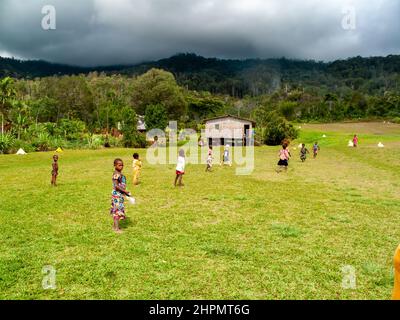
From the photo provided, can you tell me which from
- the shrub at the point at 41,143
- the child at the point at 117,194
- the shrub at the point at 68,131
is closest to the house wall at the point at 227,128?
the shrub at the point at 68,131

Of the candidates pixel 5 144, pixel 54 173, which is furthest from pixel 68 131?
pixel 54 173

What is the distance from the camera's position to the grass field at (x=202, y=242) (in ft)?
23.1

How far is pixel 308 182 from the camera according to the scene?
20625mm

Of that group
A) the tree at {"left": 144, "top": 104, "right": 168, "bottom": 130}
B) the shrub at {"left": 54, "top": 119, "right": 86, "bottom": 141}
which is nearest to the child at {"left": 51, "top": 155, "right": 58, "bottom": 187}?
the shrub at {"left": 54, "top": 119, "right": 86, "bottom": 141}

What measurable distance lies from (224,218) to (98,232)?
4.23m

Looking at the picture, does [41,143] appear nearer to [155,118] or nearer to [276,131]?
[155,118]

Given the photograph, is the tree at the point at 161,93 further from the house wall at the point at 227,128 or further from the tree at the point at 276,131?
the tree at the point at 276,131

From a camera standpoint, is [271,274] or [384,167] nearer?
[271,274]

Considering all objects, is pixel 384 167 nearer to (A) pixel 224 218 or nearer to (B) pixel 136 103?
(A) pixel 224 218

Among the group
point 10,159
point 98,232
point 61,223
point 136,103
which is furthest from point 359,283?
point 136,103

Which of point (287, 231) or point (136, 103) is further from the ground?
point (136, 103)

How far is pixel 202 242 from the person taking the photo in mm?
9672

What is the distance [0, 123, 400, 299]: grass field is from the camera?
23.1 feet

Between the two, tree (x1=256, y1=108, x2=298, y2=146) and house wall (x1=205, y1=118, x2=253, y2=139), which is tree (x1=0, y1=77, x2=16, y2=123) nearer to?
house wall (x1=205, y1=118, x2=253, y2=139)
